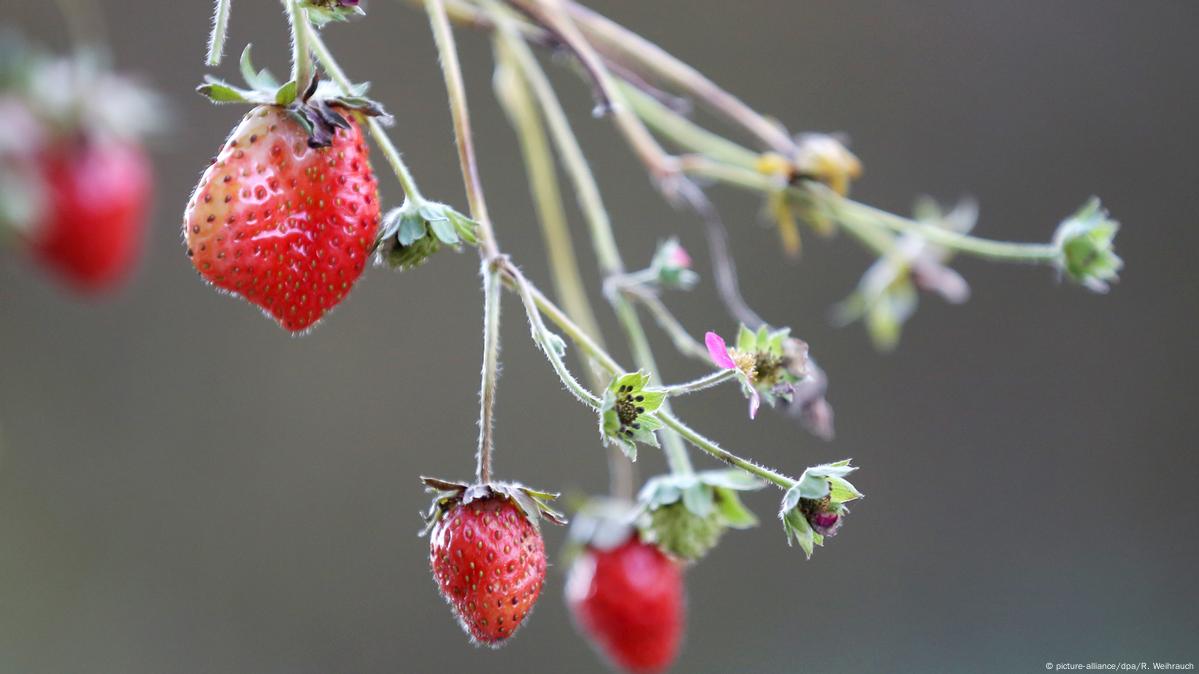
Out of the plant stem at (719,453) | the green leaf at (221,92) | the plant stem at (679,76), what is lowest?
the plant stem at (719,453)

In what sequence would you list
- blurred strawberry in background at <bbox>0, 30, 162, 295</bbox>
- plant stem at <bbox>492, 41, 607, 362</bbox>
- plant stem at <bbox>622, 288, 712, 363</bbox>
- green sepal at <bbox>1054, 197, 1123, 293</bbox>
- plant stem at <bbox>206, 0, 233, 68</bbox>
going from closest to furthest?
1. blurred strawberry in background at <bbox>0, 30, 162, 295</bbox>
2. plant stem at <bbox>206, 0, 233, 68</bbox>
3. plant stem at <bbox>622, 288, 712, 363</bbox>
4. green sepal at <bbox>1054, 197, 1123, 293</bbox>
5. plant stem at <bbox>492, 41, 607, 362</bbox>

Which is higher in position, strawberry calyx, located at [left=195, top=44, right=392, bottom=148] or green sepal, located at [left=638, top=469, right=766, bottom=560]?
strawberry calyx, located at [left=195, top=44, right=392, bottom=148]

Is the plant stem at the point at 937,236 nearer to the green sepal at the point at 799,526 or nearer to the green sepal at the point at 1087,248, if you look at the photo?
the green sepal at the point at 1087,248

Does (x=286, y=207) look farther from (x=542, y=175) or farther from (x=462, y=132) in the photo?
(x=542, y=175)

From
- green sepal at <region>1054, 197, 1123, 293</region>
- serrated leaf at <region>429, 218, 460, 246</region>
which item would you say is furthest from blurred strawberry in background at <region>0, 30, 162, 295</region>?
→ green sepal at <region>1054, 197, 1123, 293</region>

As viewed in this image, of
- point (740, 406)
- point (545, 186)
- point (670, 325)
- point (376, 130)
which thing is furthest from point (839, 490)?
point (740, 406)

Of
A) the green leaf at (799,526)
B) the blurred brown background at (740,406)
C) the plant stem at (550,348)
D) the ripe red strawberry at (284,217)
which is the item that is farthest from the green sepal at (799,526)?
the blurred brown background at (740,406)

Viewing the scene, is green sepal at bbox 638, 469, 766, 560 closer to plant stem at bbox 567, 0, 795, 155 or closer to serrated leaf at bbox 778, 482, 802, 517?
serrated leaf at bbox 778, 482, 802, 517
